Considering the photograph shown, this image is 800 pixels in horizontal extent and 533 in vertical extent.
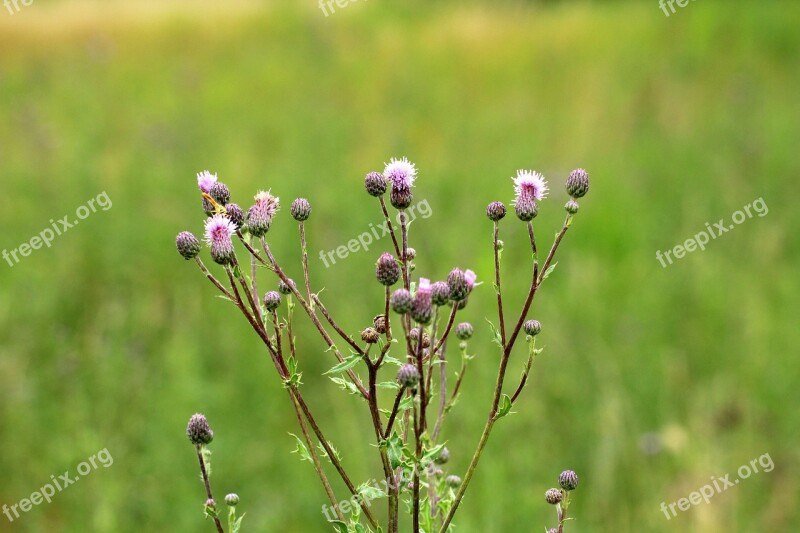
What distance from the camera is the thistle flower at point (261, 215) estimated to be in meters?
1.47

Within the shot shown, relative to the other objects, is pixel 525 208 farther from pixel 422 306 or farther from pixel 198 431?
pixel 198 431

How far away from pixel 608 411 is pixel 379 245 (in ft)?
8.36

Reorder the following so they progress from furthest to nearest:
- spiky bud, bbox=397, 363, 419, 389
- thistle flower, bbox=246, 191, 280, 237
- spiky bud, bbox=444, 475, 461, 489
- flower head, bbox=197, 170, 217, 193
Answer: spiky bud, bbox=444, 475, 461, 489 → flower head, bbox=197, 170, 217, 193 → thistle flower, bbox=246, 191, 280, 237 → spiky bud, bbox=397, 363, 419, 389

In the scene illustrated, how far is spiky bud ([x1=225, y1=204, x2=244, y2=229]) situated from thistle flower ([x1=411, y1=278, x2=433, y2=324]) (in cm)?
36

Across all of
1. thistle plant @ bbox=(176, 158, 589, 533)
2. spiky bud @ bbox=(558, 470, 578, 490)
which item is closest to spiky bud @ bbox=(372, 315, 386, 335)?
thistle plant @ bbox=(176, 158, 589, 533)

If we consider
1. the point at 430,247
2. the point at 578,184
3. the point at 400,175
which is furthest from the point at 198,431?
the point at 430,247

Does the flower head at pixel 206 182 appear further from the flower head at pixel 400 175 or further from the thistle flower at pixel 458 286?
the thistle flower at pixel 458 286

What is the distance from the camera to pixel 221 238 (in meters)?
1.43

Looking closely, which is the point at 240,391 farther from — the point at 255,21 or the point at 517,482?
the point at 255,21

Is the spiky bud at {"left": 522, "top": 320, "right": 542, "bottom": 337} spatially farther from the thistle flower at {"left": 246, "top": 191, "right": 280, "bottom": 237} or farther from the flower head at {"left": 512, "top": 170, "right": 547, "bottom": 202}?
the thistle flower at {"left": 246, "top": 191, "right": 280, "bottom": 237}

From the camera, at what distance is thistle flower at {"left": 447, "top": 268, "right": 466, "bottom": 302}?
137 cm

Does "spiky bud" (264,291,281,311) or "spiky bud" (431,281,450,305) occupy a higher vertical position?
"spiky bud" (264,291,281,311)

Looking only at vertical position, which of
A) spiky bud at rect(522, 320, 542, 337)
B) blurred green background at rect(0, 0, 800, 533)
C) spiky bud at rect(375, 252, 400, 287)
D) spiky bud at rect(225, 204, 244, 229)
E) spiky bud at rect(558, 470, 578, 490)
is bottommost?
spiky bud at rect(558, 470, 578, 490)

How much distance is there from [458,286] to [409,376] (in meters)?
0.21
